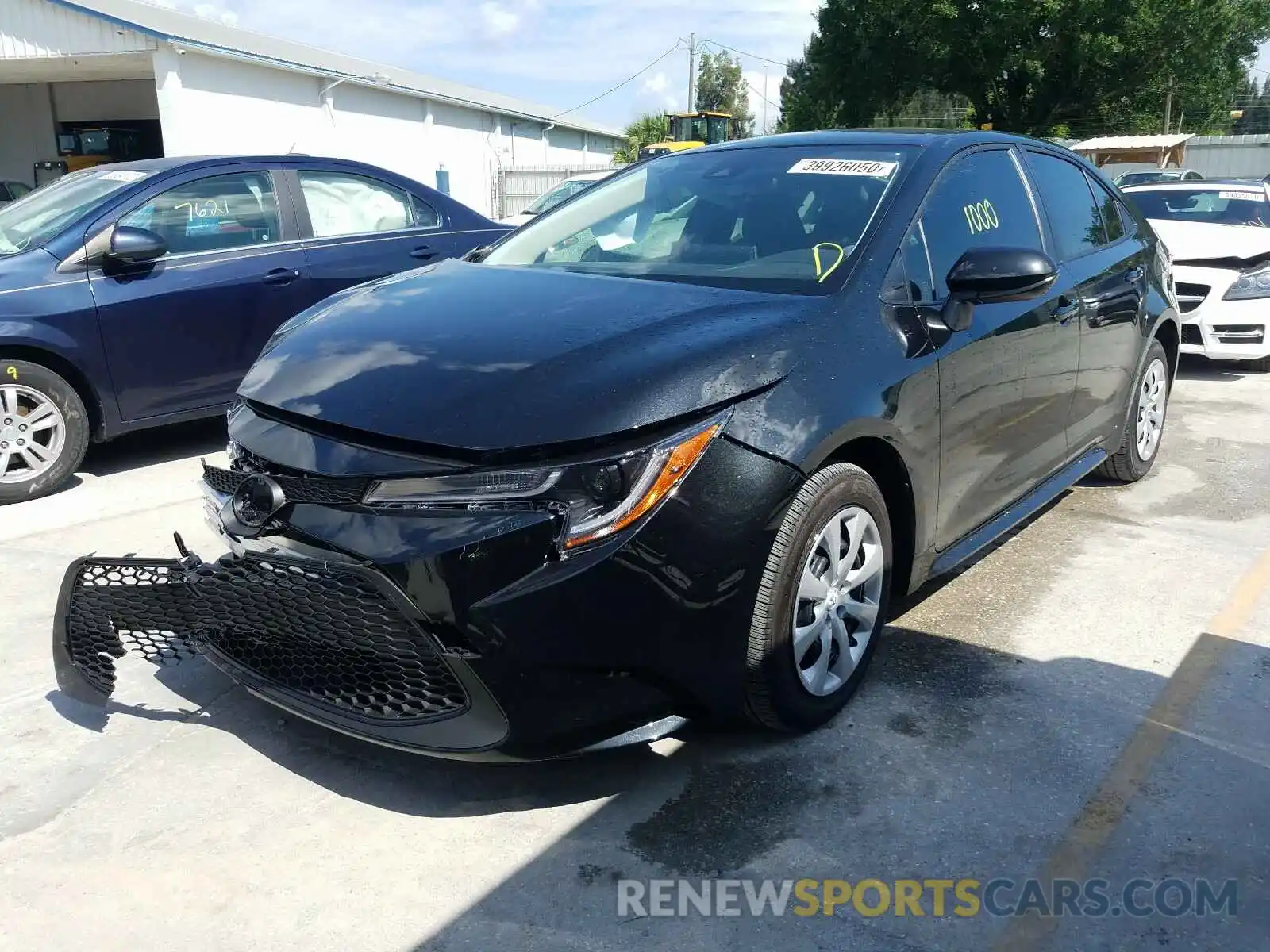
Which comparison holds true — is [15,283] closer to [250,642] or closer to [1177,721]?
[250,642]

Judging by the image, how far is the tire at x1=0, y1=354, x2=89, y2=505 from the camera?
16.7 feet

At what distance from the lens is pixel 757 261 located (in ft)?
11.0

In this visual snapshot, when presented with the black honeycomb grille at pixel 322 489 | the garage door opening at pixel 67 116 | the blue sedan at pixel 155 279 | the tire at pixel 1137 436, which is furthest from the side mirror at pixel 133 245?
the garage door opening at pixel 67 116

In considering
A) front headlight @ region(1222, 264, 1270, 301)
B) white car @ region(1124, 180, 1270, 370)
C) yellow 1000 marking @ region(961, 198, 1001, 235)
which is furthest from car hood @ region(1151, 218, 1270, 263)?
yellow 1000 marking @ region(961, 198, 1001, 235)


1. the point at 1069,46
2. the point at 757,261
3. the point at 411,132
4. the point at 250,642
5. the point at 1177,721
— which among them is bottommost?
the point at 1177,721

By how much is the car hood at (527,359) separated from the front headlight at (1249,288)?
22.0 feet

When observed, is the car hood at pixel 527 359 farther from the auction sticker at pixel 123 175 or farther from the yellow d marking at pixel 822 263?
the auction sticker at pixel 123 175

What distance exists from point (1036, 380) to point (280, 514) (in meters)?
2.66

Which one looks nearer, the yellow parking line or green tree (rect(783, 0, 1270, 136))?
the yellow parking line

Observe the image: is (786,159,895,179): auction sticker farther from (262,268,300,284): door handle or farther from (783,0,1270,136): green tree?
(783,0,1270,136): green tree

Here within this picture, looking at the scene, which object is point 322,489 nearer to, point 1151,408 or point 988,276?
point 988,276

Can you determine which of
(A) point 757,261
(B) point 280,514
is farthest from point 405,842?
(A) point 757,261

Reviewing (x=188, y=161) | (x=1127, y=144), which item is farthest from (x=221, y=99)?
(x=1127, y=144)

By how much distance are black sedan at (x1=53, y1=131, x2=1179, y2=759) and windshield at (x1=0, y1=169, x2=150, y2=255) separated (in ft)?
8.97
